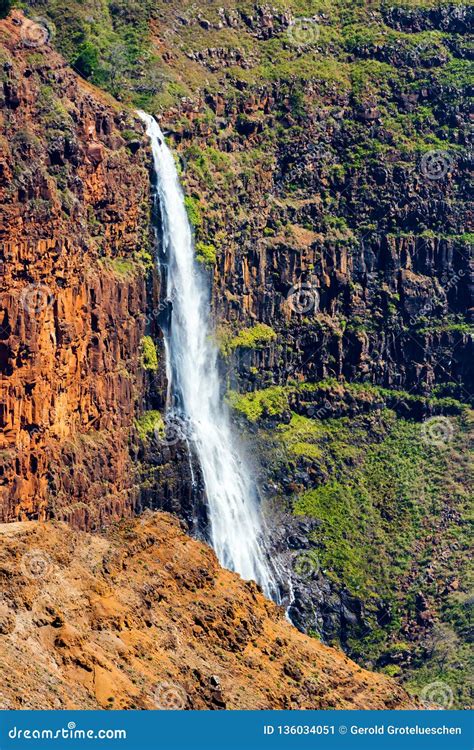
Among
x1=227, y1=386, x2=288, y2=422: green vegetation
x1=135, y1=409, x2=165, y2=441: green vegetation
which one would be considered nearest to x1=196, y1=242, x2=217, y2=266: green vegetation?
x1=227, y1=386, x2=288, y2=422: green vegetation

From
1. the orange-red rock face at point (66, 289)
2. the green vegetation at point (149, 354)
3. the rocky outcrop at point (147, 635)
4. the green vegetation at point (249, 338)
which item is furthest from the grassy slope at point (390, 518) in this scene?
the rocky outcrop at point (147, 635)

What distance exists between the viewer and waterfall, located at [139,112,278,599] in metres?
131

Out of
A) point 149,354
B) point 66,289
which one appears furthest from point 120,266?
point 66,289

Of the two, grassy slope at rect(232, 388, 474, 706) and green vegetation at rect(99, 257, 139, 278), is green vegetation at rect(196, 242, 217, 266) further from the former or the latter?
grassy slope at rect(232, 388, 474, 706)

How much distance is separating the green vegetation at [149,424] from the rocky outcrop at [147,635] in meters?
23.5

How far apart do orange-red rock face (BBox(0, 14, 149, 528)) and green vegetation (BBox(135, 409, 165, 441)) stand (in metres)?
1.29

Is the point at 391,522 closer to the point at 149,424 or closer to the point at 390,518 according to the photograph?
the point at 390,518

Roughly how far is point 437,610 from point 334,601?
548cm

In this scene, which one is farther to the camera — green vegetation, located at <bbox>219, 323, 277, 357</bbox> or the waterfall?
green vegetation, located at <bbox>219, 323, 277, 357</bbox>

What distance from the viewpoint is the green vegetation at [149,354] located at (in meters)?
128

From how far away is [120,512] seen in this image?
12188 centimetres

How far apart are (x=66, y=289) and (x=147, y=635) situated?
28.1 metres

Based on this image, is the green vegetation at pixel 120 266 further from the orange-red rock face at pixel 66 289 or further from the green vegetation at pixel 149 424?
the green vegetation at pixel 149 424

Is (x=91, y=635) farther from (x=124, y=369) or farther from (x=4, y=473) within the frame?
(x=124, y=369)
